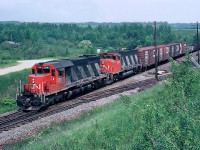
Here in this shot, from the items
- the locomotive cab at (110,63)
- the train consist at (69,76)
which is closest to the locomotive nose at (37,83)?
the train consist at (69,76)

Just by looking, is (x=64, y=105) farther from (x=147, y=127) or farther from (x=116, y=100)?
(x=147, y=127)

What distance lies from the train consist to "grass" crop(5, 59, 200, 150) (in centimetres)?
437

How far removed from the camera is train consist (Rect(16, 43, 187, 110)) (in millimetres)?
25547

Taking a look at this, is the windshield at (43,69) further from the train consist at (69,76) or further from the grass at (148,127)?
the grass at (148,127)

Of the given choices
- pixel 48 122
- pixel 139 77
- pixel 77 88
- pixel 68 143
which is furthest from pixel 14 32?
pixel 68 143

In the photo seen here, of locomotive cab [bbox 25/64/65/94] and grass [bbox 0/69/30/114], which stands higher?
locomotive cab [bbox 25/64/65/94]

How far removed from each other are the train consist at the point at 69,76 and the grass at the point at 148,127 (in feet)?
14.3

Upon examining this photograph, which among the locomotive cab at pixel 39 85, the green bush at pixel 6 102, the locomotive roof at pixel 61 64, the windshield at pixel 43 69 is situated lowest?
the green bush at pixel 6 102

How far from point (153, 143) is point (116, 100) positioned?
1747cm

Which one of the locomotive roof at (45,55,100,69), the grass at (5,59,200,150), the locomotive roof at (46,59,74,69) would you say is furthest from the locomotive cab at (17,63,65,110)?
the grass at (5,59,200,150)

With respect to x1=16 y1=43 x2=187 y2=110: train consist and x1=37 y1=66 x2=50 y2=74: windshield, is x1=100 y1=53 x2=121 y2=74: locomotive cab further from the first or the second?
x1=37 y1=66 x2=50 y2=74: windshield

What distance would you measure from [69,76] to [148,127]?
63.8 ft

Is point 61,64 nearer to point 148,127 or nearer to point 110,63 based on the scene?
point 110,63

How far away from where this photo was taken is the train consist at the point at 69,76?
25547 mm
